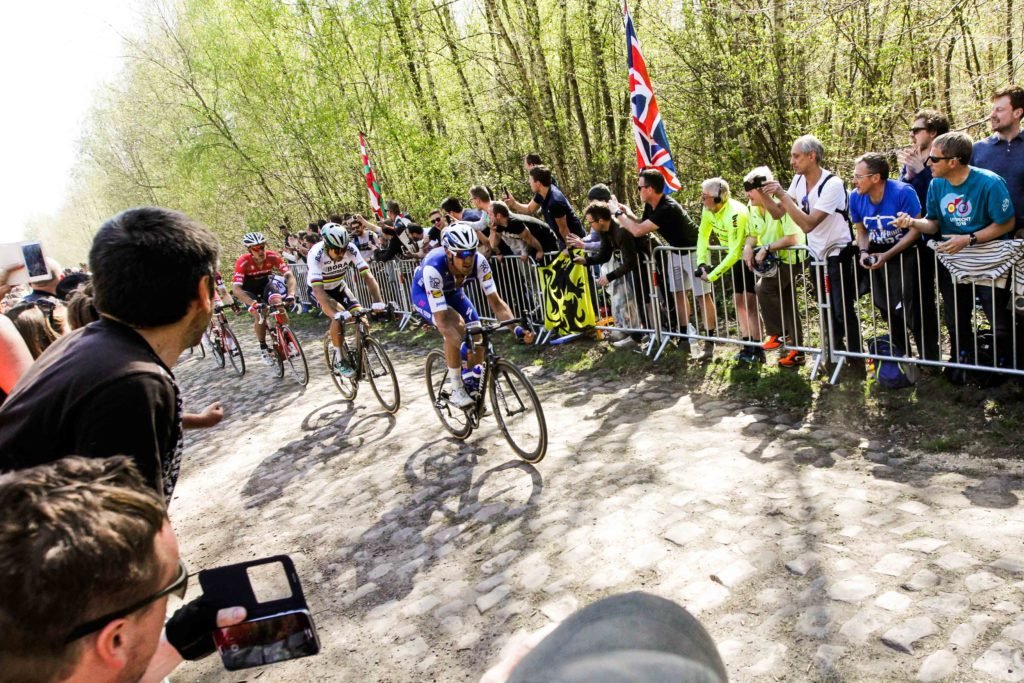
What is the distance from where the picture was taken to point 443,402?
22.6 feet

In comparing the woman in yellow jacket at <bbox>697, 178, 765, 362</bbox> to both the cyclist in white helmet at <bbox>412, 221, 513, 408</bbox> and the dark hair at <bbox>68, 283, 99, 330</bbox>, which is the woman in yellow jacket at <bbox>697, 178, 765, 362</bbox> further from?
the dark hair at <bbox>68, 283, 99, 330</bbox>

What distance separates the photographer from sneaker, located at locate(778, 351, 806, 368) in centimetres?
692

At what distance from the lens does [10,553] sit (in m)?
1.22

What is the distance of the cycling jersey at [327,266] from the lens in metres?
8.51

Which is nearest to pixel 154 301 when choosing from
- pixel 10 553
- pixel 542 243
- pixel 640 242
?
pixel 10 553

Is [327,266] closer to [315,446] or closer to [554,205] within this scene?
[315,446]

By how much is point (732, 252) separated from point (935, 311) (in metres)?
1.96

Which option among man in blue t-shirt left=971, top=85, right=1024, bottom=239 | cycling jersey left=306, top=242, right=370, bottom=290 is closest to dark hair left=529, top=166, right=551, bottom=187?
cycling jersey left=306, top=242, right=370, bottom=290

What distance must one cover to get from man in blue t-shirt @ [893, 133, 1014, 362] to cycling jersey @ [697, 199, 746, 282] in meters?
1.60

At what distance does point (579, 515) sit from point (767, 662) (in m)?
1.84

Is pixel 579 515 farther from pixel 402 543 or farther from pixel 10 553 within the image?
pixel 10 553

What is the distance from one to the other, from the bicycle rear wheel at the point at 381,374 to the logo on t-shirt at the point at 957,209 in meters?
5.67

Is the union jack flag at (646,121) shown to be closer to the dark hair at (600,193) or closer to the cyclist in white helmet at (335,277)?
the dark hair at (600,193)

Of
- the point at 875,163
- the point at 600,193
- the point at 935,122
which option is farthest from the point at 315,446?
the point at 935,122
